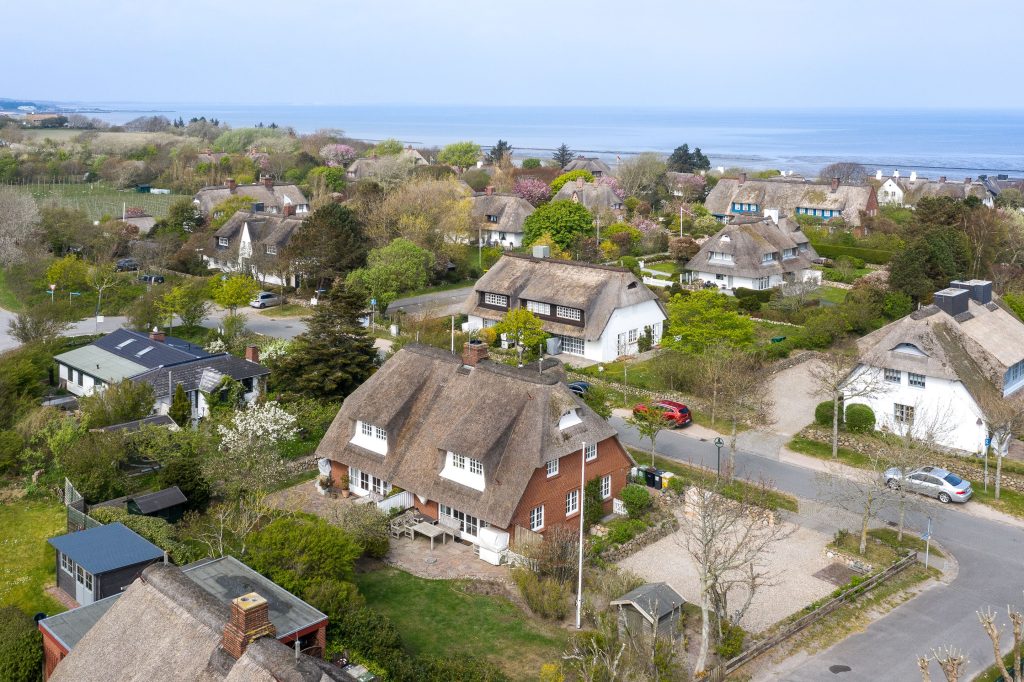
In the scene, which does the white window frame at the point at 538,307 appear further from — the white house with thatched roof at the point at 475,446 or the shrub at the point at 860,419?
the white house with thatched roof at the point at 475,446

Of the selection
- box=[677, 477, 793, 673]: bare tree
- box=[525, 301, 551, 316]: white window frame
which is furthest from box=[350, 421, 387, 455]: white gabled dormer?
box=[525, 301, 551, 316]: white window frame

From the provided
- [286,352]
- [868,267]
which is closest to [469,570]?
[286,352]

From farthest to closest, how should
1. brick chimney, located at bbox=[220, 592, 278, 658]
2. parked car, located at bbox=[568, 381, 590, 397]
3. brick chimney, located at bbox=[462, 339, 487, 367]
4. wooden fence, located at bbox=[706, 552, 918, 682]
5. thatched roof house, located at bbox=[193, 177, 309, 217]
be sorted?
thatched roof house, located at bbox=[193, 177, 309, 217], parked car, located at bbox=[568, 381, 590, 397], brick chimney, located at bbox=[462, 339, 487, 367], wooden fence, located at bbox=[706, 552, 918, 682], brick chimney, located at bbox=[220, 592, 278, 658]

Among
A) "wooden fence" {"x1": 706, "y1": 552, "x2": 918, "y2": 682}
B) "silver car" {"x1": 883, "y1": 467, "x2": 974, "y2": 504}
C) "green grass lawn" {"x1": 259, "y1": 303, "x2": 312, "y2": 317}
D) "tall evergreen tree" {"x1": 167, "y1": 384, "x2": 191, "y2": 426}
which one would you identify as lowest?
"green grass lawn" {"x1": 259, "y1": 303, "x2": 312, "y2": 317}

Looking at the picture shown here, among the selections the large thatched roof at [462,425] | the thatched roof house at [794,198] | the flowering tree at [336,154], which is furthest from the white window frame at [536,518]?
the flowering tree at [336,154]

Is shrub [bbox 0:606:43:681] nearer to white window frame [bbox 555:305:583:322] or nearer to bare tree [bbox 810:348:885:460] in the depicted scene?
bare tree [bbox 810:348:885:460]
